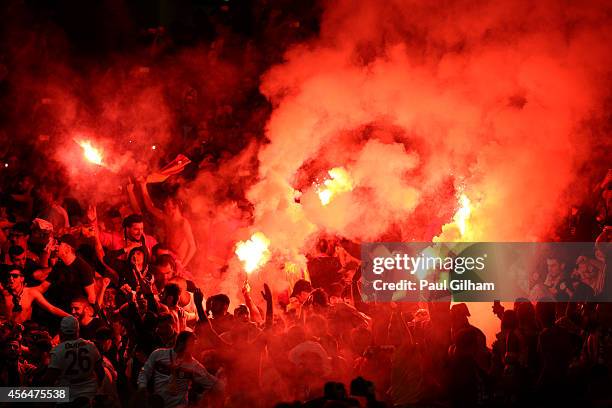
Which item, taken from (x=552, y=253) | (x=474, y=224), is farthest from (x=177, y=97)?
(x=552, y=253)

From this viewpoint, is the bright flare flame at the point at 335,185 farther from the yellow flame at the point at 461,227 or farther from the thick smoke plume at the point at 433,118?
the yellow flame at the point at 461,227

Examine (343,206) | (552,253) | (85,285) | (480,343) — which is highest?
(343,206)

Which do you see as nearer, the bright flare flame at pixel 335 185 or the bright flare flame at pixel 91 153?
the bright flare flame at pixel 335 185

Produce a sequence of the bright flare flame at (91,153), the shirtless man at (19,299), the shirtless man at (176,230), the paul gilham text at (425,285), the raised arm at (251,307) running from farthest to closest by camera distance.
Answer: the bright flare flame at (91,153) < the shirtless man at (176,230) < the raised arm at (251,307) < the paul gilham text at (425,285) < the shirtless man at (19,299)

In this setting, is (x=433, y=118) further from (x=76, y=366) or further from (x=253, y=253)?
(x=76, y=366)

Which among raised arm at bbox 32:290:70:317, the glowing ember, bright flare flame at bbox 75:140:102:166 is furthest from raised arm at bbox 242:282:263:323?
bright flare flame at bbox 75:140:102:166

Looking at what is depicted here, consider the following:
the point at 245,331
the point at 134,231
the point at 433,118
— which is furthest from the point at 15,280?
the point at 433,118

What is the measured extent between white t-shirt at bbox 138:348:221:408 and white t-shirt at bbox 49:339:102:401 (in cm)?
41

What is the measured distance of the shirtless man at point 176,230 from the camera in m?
10.4

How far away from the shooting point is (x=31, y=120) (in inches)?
454

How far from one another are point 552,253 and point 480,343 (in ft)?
9.50

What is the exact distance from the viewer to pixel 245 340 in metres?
6.86

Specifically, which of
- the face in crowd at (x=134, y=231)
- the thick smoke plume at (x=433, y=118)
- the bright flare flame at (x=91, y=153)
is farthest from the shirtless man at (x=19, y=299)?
the bright flare flame at (x=91, y=153)

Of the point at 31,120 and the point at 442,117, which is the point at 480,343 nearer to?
the point at 442,117
